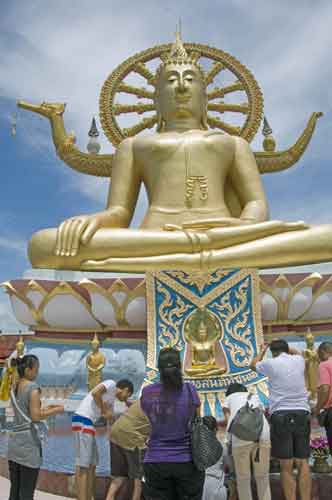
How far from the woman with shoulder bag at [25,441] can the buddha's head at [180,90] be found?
517 cm

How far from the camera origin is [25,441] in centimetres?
280

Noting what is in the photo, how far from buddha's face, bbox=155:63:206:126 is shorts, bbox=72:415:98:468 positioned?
501cm

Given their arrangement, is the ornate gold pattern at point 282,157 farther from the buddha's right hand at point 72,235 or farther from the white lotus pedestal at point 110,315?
the buddha's right hand at point 72,235

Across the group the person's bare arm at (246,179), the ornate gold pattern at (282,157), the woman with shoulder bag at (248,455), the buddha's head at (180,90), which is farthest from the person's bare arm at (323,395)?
the ornate gold pattern at (282,157)

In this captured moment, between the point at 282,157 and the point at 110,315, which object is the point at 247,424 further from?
the point at 282,157

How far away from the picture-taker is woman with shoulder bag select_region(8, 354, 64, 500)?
2779 mm

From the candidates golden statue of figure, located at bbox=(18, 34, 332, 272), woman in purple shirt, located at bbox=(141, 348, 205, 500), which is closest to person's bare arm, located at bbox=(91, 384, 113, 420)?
woman in purple shirt, located at bbox=(141, 348, 205, 500)

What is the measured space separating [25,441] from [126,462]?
73cm

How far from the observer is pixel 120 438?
3.15m

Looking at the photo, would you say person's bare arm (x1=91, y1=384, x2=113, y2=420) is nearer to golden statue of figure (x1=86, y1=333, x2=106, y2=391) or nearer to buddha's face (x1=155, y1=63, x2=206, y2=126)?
golden statue of figure (x1=86, y1=333, x2=106, y2=391)

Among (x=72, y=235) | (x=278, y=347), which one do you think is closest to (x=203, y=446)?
(x=278, y=347)

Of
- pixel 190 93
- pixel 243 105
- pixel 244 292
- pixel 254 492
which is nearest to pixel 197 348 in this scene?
pixel 244 292

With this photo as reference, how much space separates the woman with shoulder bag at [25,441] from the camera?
2.78m

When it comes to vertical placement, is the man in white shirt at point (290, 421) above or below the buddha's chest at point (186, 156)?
below
